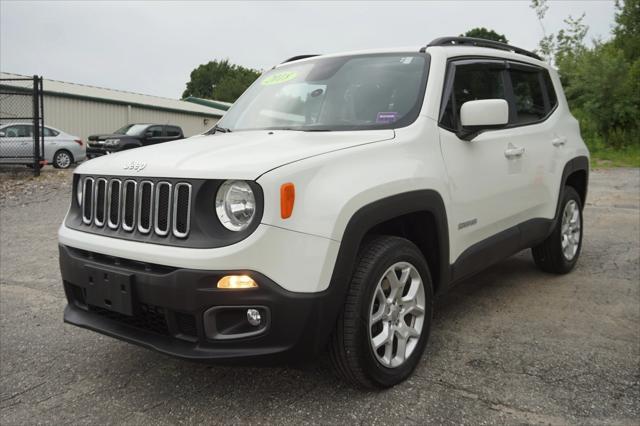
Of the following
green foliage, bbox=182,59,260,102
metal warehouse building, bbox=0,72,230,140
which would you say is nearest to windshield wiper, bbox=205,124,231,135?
metal warehouse building, bbox=0,72,230,140

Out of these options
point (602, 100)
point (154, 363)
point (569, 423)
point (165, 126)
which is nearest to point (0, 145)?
point (165, 126)

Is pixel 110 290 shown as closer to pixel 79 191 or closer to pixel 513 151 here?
pixel 79 191

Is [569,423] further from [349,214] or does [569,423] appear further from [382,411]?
[349,214]

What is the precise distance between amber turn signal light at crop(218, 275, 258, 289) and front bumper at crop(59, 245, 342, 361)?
0.02m

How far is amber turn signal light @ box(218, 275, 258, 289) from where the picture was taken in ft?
7.50

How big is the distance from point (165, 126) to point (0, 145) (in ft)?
23.4

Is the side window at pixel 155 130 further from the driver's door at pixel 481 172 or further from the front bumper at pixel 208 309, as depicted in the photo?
the front bumper at pixel 208 309

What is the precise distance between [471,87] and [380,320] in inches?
70.0

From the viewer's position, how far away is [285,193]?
231cm

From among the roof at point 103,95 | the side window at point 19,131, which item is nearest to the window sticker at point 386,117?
the side window at point 19,131

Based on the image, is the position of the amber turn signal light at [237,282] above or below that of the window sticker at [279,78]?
below

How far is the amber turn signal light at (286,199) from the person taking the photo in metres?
2.30

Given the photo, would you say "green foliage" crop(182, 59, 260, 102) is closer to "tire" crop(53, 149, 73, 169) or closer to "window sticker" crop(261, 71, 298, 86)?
"tire" crop(53, 149, 73, 169)

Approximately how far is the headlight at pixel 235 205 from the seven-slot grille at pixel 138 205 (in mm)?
141
